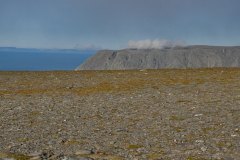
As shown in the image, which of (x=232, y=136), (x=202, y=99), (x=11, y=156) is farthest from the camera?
(x=202, y=99)

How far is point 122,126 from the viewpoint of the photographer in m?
18.0

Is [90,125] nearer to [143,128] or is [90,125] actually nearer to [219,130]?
[143,128]

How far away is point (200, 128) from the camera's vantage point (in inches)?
679

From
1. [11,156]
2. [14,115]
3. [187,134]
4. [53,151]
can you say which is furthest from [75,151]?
[14,115]

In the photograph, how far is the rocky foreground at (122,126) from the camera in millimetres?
13258

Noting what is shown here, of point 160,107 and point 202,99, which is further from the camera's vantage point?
point 202,99

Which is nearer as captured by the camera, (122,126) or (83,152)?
(83,152)

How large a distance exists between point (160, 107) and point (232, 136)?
839 centimetres

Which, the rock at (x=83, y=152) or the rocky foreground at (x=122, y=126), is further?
the rocky foreground at (x=122, y=126)

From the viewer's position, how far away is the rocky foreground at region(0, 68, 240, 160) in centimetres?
1326

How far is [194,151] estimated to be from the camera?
13234 millimetres

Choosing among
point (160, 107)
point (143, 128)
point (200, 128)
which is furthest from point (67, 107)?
point (200, 128)

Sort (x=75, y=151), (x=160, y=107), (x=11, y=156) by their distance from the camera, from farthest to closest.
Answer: (x=160, y=107) < (x=75, y=151) < (x=11, y=156)

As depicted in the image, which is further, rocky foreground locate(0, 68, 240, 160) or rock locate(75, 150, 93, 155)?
rocky foreground locate(0, 68, 240, 160)
